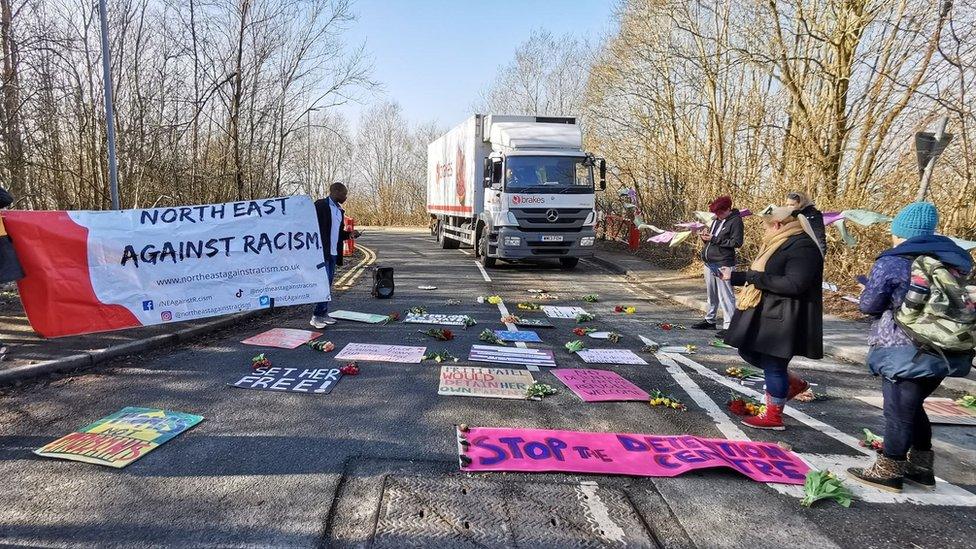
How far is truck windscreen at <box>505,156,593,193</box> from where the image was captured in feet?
44.6

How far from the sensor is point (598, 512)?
3100mm

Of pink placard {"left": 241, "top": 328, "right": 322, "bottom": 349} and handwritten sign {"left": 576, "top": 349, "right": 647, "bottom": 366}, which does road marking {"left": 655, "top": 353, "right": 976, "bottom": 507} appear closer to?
handwritten sign {"left": 576, "top": 349, "right": 647, "bottom": 366}

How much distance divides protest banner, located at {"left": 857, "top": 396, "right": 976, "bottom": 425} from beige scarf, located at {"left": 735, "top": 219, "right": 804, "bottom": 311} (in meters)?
1.90

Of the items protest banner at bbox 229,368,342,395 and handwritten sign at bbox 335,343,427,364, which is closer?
protest banner at bbox 229,368,342,395

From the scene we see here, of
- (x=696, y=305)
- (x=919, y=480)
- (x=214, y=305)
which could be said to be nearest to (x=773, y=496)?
(x=919, y=480)

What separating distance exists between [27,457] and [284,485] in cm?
182

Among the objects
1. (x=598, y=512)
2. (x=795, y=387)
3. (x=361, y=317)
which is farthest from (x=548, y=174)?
(x=598, y=512)

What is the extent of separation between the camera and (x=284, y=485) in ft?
10.7

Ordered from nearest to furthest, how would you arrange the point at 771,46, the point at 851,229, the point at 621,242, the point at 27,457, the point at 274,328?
the point at 27,457 < the point at 274,328 < the point at 851,229 < the point at 771,46 < the point at 621,242

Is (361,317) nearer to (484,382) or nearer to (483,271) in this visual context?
(484,382)

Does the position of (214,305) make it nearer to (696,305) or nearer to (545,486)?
(545,486)

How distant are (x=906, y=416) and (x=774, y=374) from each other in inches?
40.4

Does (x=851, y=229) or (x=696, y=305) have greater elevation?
(x=851, y=229)

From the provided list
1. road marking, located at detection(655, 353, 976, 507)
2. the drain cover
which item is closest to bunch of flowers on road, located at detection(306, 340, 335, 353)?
the drain cover
